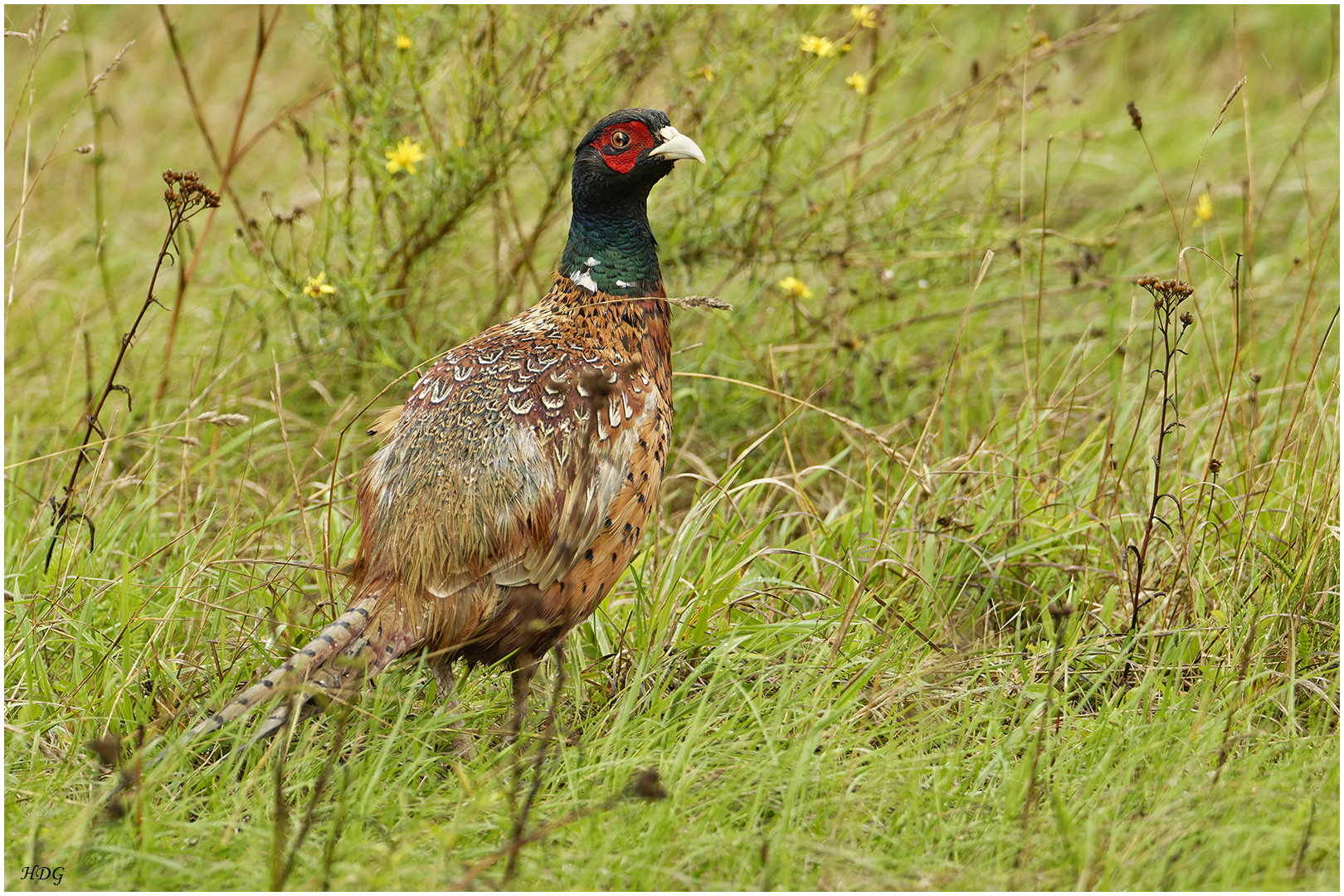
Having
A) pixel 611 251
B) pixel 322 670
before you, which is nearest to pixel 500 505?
pixel 322 670

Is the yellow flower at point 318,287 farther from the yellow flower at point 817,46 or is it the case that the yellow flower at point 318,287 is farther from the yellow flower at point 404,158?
the yellow flower at point 817,46

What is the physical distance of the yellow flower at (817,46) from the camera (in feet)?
14.3

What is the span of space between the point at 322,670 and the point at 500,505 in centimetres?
59

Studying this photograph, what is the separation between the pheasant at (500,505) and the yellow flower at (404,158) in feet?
3.80

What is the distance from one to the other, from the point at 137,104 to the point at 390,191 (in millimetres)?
4007

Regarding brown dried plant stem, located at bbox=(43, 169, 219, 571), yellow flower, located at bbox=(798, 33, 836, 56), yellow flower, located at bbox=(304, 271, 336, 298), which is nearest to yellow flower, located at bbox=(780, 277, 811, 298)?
yellow flower, located at bbox=(798, 33, 836, 56)

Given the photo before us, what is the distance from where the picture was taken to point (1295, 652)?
3250 mm

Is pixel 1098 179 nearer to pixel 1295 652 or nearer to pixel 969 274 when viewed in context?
pixel 969 274

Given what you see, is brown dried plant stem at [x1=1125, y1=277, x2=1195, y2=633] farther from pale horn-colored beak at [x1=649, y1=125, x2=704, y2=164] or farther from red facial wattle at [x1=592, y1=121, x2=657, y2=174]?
red facial wattle at [x1=592, y1=121, x2=657, y2=174]

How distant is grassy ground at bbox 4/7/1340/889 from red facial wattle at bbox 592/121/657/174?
893 millimetres

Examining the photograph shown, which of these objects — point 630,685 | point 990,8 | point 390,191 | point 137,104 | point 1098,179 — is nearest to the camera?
point 630,685

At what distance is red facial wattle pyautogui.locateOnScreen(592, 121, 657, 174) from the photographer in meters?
3.50

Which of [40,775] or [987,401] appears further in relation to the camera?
[987,401]

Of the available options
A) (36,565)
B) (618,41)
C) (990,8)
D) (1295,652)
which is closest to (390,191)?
(618,41)
